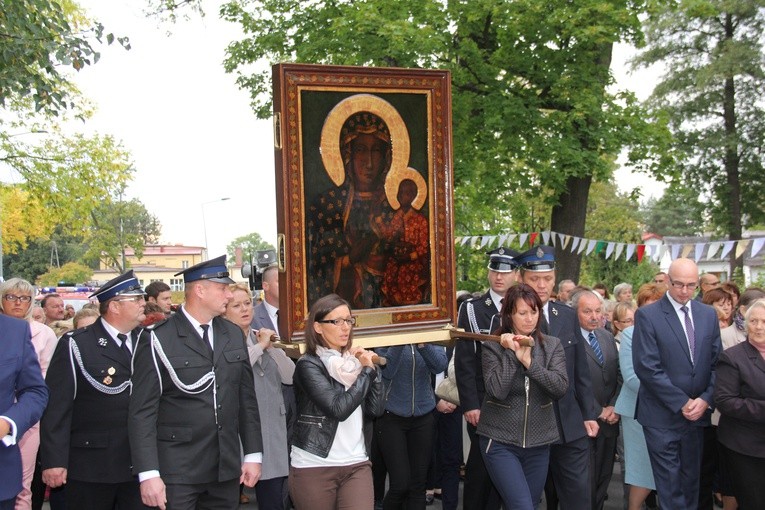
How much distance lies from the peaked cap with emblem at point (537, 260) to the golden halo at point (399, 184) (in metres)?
1.02

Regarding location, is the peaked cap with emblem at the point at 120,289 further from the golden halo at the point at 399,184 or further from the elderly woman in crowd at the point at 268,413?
the golden halo at the point at 399,184

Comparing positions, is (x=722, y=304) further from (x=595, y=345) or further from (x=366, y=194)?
(x=366, y=194)

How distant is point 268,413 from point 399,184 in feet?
6.98

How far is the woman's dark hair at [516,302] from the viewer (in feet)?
21.0

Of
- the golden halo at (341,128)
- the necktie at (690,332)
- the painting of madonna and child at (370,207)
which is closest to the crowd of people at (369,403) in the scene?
the necktie at (690,332)

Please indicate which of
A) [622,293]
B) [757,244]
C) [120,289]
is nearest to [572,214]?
[757,244]

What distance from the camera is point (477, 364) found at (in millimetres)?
7074

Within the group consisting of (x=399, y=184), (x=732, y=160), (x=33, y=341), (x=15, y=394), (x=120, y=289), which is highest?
(x=732, y=160)

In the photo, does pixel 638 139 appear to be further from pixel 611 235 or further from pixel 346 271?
pixel 611 235

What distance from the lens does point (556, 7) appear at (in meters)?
19.0

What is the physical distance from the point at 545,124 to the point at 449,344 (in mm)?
13563

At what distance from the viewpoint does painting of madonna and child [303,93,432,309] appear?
247 inches

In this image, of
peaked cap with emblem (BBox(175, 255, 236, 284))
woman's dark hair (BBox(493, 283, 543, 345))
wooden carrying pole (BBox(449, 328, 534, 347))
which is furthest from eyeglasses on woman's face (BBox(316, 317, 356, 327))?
woman's dark hair (BBox(493, 283, 543, 345))

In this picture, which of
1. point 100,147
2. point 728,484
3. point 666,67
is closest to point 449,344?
point 728,484
